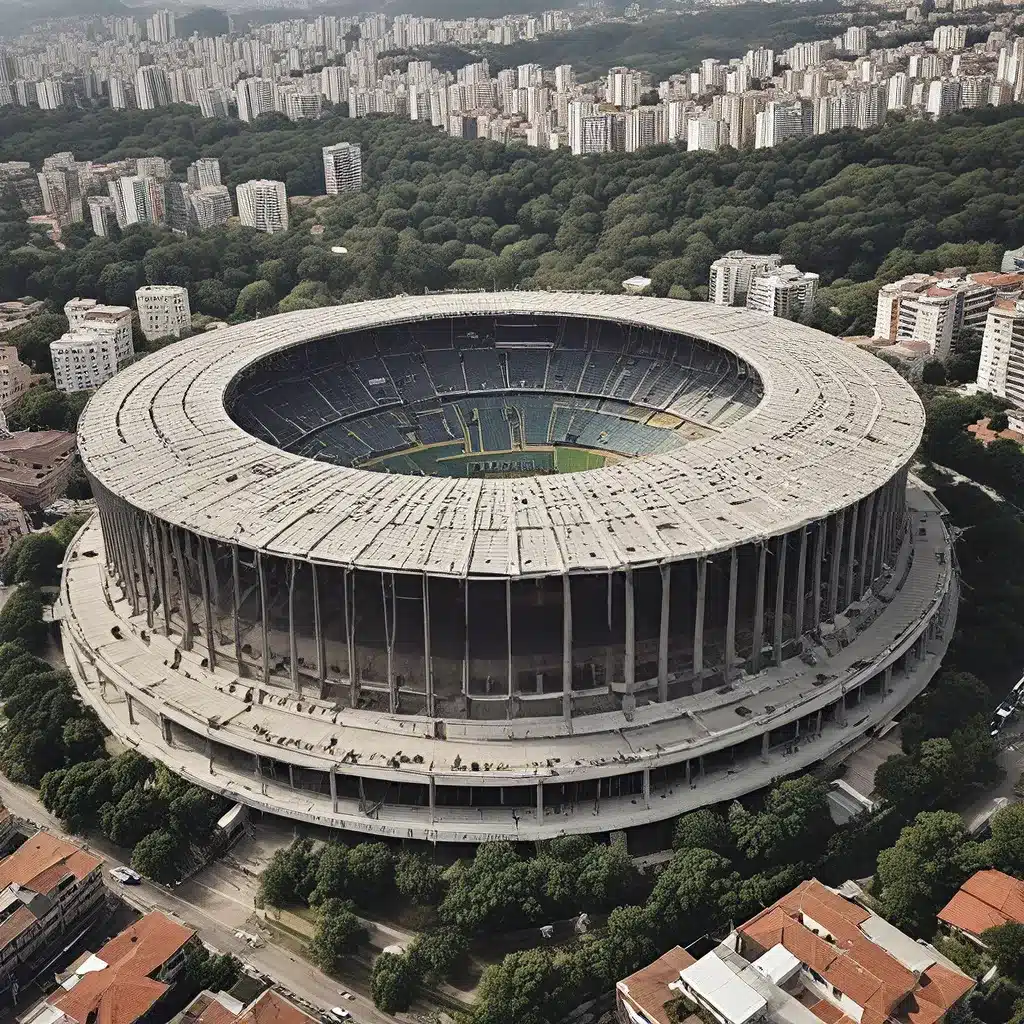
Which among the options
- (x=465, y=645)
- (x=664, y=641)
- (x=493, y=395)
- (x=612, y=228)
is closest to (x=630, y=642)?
(x=664, y=641)

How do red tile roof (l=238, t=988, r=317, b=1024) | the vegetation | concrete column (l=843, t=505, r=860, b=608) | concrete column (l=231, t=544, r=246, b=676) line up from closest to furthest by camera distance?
red tile roof (l=238, t=988, r=317, b=1024) < concrete column (l=231, t=544, r=246, b=676) < concrete column (l=843, t=505, r=860, b=608) < the vegetation

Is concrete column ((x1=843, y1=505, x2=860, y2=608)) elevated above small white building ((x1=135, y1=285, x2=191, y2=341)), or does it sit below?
above

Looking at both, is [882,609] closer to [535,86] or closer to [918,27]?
[535,86]

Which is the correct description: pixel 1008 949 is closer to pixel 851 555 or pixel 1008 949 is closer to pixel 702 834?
pixel 702 834

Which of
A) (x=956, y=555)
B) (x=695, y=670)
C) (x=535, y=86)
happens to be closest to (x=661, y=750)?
(x=695, y=670)

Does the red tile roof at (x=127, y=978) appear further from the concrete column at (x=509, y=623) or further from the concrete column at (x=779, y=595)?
the concrete column at (x=779, y=595)

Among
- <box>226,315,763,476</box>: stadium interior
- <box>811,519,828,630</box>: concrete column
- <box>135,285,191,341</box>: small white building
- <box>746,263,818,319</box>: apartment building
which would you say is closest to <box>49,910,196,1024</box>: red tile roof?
<box>811,519,828,630</box>: concrete column

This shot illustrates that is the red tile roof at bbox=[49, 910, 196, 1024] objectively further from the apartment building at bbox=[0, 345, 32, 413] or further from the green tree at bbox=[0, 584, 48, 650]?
the apartment building at bbox=[0, 345, 32, 413]
